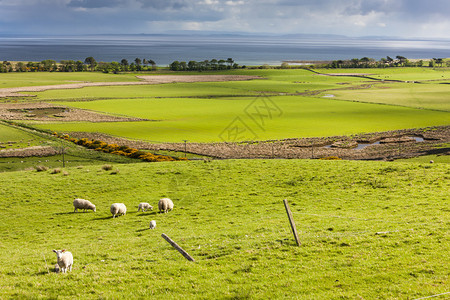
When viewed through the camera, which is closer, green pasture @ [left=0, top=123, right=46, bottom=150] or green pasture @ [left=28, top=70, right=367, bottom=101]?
green pasture @ [left=0, top=123, right=46, bottom=150]

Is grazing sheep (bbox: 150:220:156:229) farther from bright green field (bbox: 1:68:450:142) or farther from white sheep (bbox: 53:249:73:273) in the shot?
bright green field (bbox: 1:68:450:142)

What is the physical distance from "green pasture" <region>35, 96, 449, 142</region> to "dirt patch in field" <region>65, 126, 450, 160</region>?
4844 mm

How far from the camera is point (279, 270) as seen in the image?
14.2m

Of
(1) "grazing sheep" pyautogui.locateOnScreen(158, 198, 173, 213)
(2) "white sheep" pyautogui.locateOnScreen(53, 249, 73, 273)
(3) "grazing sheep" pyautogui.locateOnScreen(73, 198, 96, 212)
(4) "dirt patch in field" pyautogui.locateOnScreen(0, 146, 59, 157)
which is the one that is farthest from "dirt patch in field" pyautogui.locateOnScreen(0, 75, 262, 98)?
(2) "white sheep" pyautogui.locateOnScreen(53, 249, 73, 273)

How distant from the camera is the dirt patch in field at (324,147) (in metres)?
54.8

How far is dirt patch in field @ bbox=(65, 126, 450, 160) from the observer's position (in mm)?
54781

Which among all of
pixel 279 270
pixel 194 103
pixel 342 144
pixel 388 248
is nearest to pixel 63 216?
pixel 279 270

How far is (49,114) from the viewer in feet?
306

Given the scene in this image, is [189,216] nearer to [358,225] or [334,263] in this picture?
[358,225]

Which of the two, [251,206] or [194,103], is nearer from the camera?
[251,206]

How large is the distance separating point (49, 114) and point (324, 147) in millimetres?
65753

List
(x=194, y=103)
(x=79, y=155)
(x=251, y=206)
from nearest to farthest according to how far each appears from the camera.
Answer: (x=251, y=206)
(x=79, y=155)
(x=194, y=103)

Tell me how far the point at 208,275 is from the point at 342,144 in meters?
53.4

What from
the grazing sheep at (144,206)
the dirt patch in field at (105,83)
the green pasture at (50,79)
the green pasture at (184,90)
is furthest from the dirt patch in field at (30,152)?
the green pasture at (50,79)
